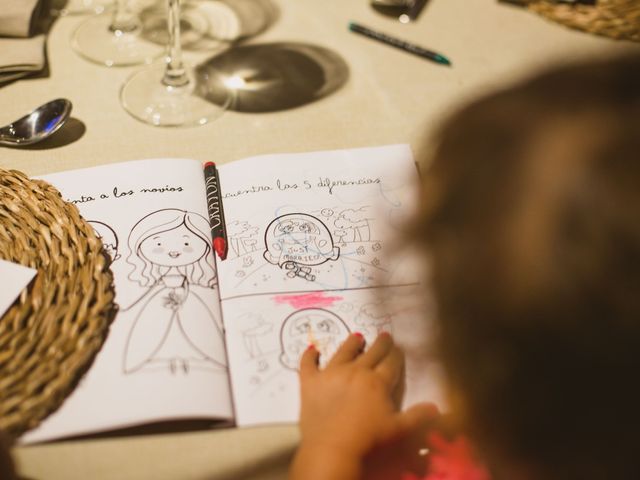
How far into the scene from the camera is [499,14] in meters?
0.88

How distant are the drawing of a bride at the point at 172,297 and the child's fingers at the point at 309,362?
0.06m

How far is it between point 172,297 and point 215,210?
10cm

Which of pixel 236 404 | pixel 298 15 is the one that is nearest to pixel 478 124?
pixel 236 404

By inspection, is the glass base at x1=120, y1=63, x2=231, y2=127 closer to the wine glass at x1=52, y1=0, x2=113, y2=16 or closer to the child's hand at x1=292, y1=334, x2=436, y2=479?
the wine glass at x1=52, y1=0, x2=113, y2=16

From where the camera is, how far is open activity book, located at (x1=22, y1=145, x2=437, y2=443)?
474 millimetres

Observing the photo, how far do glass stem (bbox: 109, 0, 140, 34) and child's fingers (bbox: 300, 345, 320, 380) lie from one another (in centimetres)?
52

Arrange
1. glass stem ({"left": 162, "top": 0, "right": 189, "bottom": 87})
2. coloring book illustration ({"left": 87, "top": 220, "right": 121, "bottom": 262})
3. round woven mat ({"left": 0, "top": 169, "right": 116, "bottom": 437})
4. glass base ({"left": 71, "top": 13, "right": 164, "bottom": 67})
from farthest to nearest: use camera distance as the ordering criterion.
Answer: glass base ({"left": 71, "top": 13, "right": 164, "bottom": 67})
glass stem ({"left": 162, "top": 0, "right": 189, "bottom": 87})
coloring book illustration ({"left": 87, "top": 220, "right": 121, "bottom": 262})
round woven mat ({"left": 0, "top": 169, "right": 116, "bottom": 437})

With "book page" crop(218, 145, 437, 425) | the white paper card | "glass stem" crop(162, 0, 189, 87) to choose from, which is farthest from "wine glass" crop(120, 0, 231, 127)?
the white paper card

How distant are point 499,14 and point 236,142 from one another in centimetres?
44

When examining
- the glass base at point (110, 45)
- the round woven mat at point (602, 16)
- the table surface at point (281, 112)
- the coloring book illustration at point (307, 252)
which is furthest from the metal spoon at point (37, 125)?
the round woven mat at point (602, 16)

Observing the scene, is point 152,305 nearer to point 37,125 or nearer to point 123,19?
point 37,125

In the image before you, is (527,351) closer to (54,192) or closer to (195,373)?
(195,373)

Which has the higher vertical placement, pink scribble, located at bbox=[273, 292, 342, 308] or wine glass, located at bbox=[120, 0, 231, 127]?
wine glass, located at bbox=[120, 0, 231, 127]

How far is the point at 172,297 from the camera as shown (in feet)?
1.73
